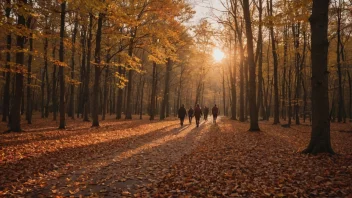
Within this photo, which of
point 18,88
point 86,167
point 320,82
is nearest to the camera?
point 86,167

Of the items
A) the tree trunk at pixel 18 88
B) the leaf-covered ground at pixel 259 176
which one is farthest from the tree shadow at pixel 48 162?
the tree trunk at pixel 18 88

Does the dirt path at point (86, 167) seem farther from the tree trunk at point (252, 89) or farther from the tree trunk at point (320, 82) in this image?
the tree trunk at point (252, 89)

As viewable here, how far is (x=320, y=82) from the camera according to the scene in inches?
320

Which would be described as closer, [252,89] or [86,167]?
[86,167]

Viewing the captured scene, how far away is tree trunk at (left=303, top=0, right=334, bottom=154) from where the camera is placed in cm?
814

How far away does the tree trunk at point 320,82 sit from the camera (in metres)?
8.14

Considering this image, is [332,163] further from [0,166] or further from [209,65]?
[209,65]

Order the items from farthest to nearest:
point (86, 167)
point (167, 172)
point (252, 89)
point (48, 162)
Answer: point (252, 89) < point (48, 162) < point (86, 167) < point (167, 172)

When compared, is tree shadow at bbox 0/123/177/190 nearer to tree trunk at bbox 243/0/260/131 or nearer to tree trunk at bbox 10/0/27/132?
tree trunk at bbox 10/0/27/132

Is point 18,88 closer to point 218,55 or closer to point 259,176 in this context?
point 259,176

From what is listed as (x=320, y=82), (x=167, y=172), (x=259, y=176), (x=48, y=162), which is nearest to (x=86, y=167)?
(x=48, y=162)

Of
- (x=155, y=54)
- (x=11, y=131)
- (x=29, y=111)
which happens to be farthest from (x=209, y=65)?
(x=11, y=131)

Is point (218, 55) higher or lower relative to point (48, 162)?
higher

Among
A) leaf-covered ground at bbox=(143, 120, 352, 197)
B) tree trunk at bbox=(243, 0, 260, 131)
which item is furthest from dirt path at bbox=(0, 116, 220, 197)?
tree trunk at bbox=(243, 0, 260, 131)
